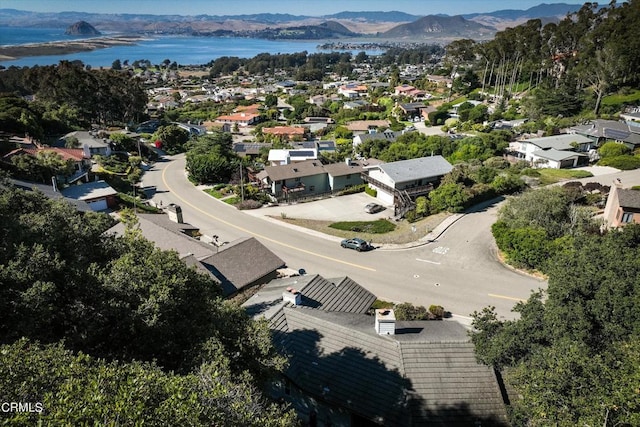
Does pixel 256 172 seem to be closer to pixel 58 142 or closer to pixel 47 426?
pixel 58 142

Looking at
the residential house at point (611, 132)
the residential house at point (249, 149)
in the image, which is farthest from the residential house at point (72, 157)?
the residential house at point (611, 132)

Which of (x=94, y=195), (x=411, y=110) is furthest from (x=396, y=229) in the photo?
(x=411, y=110)

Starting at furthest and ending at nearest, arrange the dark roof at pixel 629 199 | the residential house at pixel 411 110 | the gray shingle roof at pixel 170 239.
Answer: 1. the residential house at pixel 411 110
2. the dark roof at pixel 629 199
3. the gray shingle roof at pixel 170 239

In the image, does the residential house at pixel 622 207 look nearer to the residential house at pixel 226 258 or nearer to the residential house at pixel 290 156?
the residential house at pixel 226 258

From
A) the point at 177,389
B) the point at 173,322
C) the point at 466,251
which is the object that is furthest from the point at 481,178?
the point at 177,389

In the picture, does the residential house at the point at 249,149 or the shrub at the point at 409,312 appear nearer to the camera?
the shrub at the point at 409,312

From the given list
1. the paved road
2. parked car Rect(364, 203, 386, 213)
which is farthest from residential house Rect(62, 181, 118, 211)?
parked car Rect(364, 203, 386, 213)

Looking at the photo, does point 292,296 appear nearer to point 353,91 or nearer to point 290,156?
point 290,156
